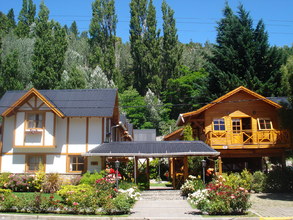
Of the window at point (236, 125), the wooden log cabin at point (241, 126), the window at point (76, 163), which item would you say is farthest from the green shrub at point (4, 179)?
the window at point (236, 125)

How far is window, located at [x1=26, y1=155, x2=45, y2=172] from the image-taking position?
73.0 feet

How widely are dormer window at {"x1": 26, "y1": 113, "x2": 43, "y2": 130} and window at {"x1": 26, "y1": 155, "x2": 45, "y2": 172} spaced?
2235 mm

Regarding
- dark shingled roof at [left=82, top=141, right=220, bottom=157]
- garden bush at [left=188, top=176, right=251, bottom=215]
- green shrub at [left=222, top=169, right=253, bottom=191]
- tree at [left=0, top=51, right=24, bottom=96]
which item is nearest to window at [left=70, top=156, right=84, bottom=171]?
dark shingled roof at [left=82, top=141, right=220, bottom=157]

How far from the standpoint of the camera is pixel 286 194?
62.7 feet

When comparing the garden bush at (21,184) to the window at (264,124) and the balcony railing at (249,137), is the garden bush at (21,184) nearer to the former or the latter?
the balcony railing at (249,137)

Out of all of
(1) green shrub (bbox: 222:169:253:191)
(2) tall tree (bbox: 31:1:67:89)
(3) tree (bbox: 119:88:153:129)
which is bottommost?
(1) green shrub (bbox: 222:169:253:191)

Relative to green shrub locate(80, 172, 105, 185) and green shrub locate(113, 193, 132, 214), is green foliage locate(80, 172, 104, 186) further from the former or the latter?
green shrub locate(113, 193, 132, 214)

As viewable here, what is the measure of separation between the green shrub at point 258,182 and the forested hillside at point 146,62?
10073 mm

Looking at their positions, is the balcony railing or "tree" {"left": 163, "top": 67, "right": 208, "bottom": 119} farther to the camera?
"tree" {"left": 163, "top": 67, "right": 208, "bottom": 119}

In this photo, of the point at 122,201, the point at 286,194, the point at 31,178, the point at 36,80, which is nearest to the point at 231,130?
the point at 286,194

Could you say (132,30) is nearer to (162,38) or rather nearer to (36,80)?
(162,38)

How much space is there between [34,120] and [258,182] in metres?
16.4

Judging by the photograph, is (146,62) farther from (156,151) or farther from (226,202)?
(226,202)

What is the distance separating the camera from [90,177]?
19734 mm
